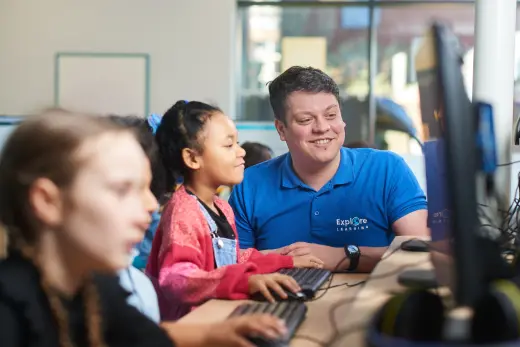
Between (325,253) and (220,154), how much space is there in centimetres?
35


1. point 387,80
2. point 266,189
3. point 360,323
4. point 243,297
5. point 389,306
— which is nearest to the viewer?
point 389,306

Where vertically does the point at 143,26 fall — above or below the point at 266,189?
above

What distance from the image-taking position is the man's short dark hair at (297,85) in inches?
82.1

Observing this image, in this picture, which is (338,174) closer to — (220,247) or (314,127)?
(314,127)

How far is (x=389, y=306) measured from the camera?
2.56ft

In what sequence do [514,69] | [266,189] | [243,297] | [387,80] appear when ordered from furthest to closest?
[387,80], [266,189], [514,69], [243,297]

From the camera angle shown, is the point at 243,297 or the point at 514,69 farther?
the point at 514,69

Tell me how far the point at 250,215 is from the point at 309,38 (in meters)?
4.53

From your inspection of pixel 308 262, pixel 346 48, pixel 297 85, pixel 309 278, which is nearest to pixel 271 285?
pixel 309 278

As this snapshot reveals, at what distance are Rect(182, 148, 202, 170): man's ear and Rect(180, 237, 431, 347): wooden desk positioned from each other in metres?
0.43

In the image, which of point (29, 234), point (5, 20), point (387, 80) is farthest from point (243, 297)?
point (5, 20)

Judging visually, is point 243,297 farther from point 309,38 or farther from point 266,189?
point 309,38

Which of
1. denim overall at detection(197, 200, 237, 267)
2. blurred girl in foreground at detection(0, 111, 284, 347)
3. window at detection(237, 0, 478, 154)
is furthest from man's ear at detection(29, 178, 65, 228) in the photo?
window at detection(237, 0, 478, 154)

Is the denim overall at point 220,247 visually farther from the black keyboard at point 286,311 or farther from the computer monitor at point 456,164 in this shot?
the computer monitor at point 456,164
